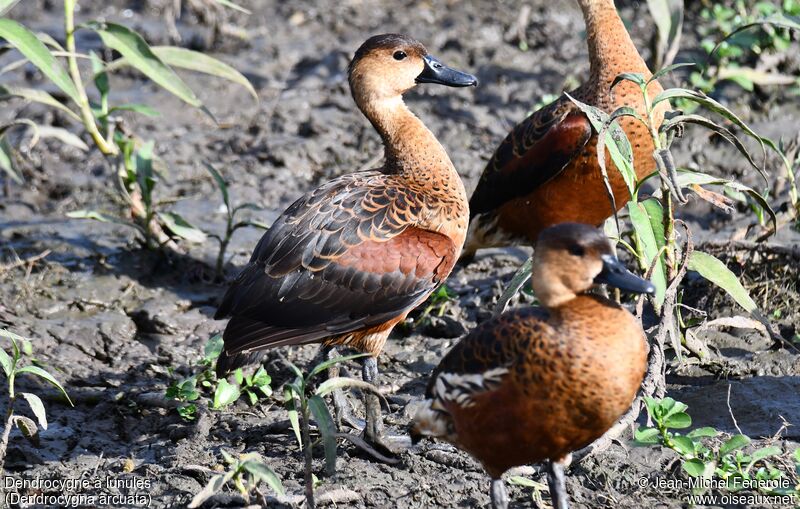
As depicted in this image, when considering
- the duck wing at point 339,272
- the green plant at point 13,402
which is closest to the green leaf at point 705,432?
the duck wing at point 339,272

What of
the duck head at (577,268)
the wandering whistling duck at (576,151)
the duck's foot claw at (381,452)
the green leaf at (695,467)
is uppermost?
the wandering whistling duck at (576,151)

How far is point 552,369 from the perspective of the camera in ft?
12.4

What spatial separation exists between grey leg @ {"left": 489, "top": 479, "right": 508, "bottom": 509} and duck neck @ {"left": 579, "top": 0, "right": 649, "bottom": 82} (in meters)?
2.42

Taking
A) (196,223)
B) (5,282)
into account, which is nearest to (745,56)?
(196,223)

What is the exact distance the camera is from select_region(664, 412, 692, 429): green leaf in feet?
14.1

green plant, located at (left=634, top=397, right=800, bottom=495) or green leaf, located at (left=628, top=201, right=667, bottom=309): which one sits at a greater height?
green leaf, located at (left=628, top=201, right=667, bottom=309)

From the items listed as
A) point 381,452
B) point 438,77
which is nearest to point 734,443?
point 381,452

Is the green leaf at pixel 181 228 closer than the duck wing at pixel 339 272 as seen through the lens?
No

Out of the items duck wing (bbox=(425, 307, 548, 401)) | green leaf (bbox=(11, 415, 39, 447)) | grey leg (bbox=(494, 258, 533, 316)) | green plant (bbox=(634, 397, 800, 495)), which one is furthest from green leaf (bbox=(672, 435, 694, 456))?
green leaf (bbox=(11, 415, 39, 447))

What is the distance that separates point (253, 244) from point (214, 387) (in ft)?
6.02

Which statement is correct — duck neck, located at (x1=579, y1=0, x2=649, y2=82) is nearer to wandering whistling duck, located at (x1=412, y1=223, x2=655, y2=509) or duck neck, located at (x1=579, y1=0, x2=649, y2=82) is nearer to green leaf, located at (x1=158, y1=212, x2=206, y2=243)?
wandering whistling duck, located at (x1=412, y1=223, x2=655, y2=509)

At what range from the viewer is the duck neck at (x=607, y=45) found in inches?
220

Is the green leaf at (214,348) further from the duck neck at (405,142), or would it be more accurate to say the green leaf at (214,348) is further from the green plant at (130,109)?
the green plant at (130,109)

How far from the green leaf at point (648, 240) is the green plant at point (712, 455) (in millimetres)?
489
